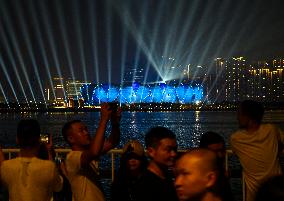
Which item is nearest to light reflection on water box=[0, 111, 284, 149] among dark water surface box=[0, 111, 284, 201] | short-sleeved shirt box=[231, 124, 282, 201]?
dark water surface box=[0, 111, 284, 201]

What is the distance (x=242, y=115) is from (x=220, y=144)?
30 centimetres

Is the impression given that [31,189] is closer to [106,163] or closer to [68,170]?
[68,170]

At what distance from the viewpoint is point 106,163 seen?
77.9 feet

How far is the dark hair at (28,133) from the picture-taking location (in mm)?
3330

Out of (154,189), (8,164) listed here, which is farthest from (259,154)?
(8,164)

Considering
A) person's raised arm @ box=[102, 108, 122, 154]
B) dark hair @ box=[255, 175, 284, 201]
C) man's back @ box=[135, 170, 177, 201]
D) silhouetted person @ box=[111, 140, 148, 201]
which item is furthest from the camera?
person's raised arm @ box=[102, 108, 122, 154]

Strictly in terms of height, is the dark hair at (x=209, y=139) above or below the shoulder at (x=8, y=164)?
above

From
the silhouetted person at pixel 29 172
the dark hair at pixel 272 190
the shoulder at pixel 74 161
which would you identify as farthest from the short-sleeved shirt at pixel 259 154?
the dark hair at pixel 272 190

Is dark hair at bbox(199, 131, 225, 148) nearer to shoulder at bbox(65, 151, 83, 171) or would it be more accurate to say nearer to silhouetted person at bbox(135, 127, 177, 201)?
silhouetted person at bbox(135, 127, 177, 201)

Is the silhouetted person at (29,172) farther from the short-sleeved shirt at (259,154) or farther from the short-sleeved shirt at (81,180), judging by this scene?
the short-sleeved shirt at (259,154)

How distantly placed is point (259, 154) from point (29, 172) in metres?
1.83

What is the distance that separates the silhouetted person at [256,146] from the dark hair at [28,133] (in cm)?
167

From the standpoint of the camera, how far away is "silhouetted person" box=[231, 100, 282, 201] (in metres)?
3.92

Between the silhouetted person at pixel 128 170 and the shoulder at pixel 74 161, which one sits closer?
the shoulder at pixel 74 161
